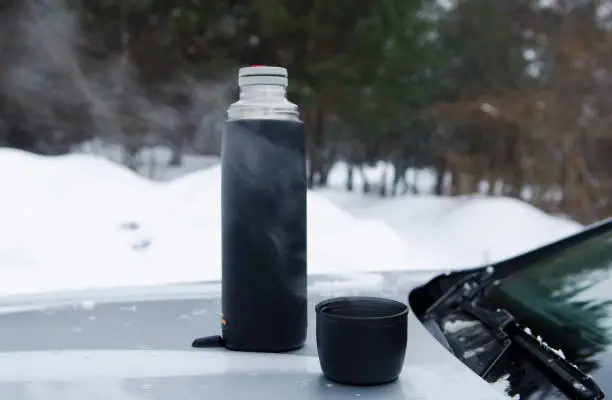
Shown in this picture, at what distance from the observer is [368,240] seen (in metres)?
6.10

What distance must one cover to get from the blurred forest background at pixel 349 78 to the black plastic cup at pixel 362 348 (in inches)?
322

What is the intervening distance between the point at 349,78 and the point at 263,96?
843 cm

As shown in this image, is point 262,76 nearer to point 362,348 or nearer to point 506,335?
point 362,348

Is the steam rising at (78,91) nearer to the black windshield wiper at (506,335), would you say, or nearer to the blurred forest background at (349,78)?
the blurred forest background at (349,78)

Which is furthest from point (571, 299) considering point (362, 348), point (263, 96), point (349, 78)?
point (349, 78)

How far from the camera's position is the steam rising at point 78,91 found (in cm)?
982

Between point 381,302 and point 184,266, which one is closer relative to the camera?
point 381,302

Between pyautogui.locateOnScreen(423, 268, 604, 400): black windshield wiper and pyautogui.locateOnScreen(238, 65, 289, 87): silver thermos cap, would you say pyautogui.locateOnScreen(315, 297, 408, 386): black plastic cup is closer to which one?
pyautogui.locateOnScreen(423, 268, 604, 400): black windshield wiper

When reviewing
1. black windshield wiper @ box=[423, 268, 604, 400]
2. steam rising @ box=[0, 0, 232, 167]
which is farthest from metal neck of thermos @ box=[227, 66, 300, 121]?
steam rising @ box=[0, 0, 232, 167]

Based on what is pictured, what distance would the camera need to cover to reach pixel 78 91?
33.7 ft

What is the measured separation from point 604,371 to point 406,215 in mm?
10399

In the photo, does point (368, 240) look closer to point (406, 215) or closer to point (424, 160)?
point (406, 215)

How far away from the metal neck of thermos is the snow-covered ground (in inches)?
149

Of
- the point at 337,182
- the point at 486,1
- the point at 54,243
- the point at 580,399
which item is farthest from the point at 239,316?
the point at 337,182
